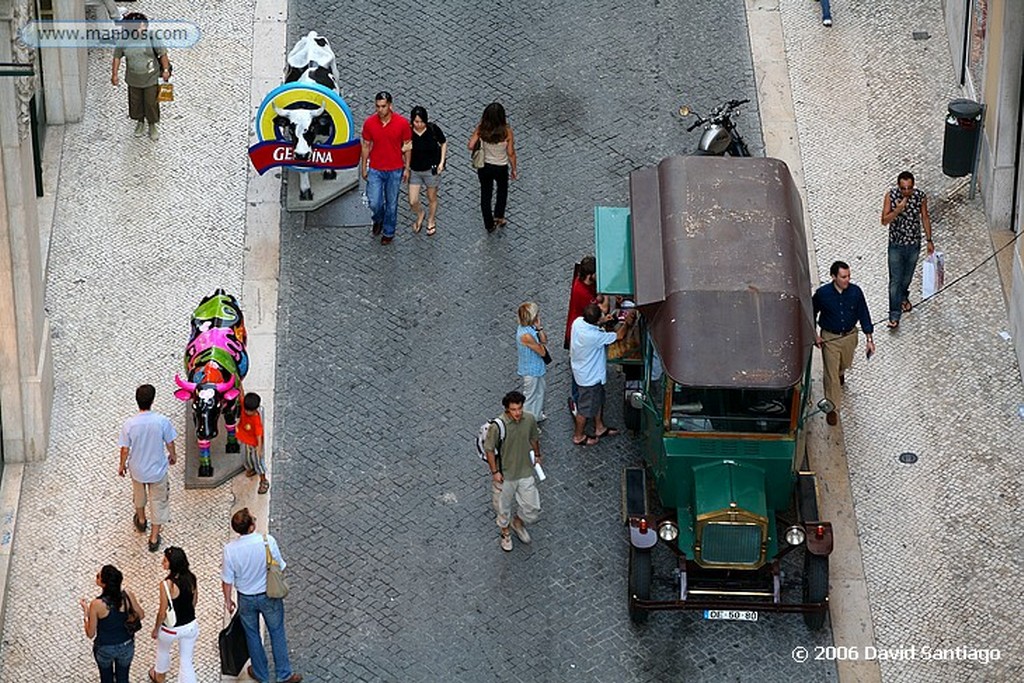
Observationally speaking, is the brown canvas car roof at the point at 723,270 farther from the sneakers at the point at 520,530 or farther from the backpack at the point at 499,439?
the sneakers at the point at 520,530

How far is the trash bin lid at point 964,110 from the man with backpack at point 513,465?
21.7ft

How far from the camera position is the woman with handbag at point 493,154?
23.8 metres

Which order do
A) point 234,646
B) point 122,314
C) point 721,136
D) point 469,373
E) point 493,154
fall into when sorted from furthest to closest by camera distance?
point 721,136, point 493,154, point 122,314, point 469,373, point 234,646

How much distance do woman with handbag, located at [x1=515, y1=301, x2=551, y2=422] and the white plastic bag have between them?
13.4ft

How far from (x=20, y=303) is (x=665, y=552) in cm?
638

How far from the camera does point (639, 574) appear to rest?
2022 centimetres

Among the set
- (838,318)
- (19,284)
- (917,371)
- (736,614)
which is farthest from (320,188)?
(736,614)

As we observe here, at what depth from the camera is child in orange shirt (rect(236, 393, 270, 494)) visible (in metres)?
20.9

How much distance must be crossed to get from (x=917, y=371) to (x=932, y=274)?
41.7 inches

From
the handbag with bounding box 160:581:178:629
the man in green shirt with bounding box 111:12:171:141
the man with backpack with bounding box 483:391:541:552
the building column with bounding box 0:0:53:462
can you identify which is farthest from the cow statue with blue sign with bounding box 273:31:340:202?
the handbag with bounding box 160:581:178:629

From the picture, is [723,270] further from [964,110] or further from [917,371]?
[964,110]

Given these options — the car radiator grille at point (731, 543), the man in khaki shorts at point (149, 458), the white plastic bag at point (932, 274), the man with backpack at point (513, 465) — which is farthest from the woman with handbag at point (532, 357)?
the white plastic bag at point (932, 274)

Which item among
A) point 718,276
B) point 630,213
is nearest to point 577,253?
point 630,213

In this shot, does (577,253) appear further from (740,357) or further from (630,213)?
(740,357)
